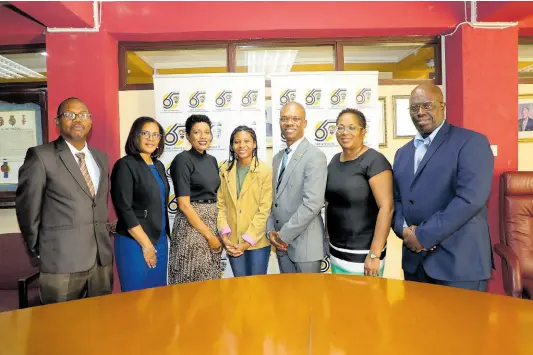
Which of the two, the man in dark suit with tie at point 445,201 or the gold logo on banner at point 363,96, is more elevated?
the gold logo on banner at point 363,96

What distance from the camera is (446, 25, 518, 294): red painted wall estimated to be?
3.62 m

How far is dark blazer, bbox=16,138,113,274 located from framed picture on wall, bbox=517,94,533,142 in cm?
419

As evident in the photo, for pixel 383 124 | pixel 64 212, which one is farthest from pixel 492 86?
pixel 64 212

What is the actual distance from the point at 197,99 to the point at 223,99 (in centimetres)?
25

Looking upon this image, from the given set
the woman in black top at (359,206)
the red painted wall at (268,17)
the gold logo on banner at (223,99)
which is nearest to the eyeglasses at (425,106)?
the woman in black top at (359,206)

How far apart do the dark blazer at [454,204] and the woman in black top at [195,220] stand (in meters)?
1.35

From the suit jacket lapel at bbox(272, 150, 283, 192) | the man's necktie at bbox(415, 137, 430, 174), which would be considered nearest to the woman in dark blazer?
the suit jacket lapel at bbox(272, 150, 283, 192)

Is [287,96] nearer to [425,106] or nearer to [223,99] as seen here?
[223,99]

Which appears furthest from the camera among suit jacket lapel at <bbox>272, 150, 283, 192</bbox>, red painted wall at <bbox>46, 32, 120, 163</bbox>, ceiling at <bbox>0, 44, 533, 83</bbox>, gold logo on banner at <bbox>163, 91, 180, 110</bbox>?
ceiling at <bbox>0, 44, 533, 83</bbox>

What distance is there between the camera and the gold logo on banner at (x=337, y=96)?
12.1 feet

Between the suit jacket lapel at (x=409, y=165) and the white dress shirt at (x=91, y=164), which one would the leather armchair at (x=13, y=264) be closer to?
the white dress shirt at (x=91, y=164)

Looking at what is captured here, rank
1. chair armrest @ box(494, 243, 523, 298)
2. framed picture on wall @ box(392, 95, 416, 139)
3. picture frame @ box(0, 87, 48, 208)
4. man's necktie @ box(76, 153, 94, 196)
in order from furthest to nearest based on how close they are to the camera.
Answer: framed picture on wall @ box(392, 95, 416, 139) < picture frame @ box(0, 87, 48, 208) < chair armrest @ box(494, 243, 523, 298) < man's necktie @ box(76, 153, 94, 196)

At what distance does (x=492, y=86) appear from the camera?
11.9 ft

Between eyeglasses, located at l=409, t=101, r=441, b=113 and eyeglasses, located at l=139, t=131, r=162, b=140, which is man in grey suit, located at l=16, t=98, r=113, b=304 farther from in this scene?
eyeglasses, located at l=409, t=101, r=441, b=113
